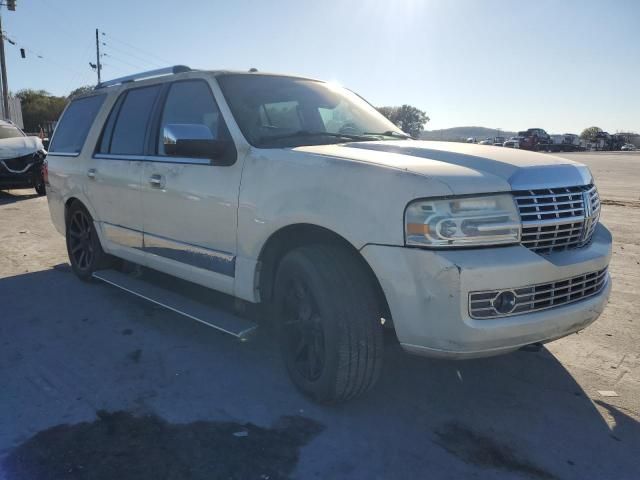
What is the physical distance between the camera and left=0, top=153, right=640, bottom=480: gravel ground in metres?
2.62

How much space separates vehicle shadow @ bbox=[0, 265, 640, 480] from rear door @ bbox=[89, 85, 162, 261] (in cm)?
88

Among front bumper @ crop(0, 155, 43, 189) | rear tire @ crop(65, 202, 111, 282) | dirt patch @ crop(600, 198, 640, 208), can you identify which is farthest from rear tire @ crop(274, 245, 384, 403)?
front bumper @ crop(0, 155, 43, 189)

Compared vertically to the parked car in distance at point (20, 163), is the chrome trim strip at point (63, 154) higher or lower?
higher

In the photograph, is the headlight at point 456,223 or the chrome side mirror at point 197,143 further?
the chrome side mirror at point 197,143

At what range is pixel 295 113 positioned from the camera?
397cm

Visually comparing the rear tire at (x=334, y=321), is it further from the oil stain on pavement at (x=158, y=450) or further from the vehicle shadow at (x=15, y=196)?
the vehicle shadow at (x=15, y=196)

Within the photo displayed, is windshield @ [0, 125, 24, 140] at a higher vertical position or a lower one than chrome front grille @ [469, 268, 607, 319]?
higher

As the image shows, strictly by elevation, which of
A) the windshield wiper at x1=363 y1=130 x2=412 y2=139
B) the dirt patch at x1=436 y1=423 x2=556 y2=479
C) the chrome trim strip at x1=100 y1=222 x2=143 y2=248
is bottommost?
the dirt patch at x1=436 y1=423 x2=556 y2=479

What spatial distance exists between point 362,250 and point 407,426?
99 centimetres

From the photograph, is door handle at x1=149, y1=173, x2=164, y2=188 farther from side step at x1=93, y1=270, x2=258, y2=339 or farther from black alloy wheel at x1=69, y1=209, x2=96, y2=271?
black alloy wheel at x1=69, y1=209, x2=96, y2=271

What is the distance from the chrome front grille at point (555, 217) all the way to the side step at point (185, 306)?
67.3 inches

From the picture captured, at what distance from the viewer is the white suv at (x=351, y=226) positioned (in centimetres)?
262

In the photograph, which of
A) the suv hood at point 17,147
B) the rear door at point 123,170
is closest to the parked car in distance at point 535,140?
the suv hood at point 17,147

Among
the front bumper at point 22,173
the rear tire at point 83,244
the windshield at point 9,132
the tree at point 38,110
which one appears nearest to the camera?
the rear tire at point 83,244
